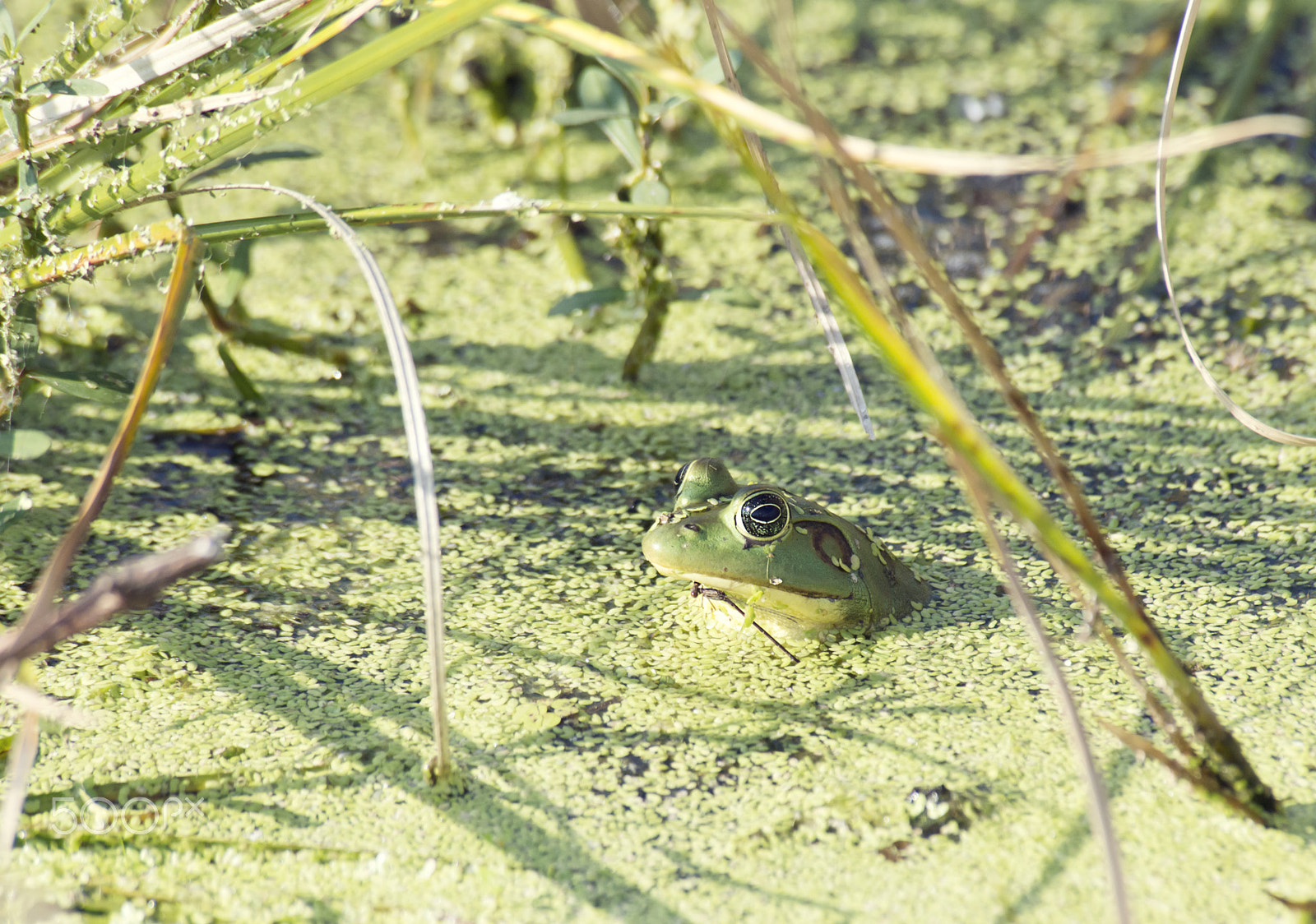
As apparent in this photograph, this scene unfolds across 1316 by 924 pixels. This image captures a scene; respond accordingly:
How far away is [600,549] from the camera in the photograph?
1980mm

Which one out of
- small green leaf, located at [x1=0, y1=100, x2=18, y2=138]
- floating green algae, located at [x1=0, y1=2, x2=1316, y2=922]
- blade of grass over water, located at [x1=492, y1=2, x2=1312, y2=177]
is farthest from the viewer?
small green leaf, located at [x1=0, y1=100, x2=18, y2=138]

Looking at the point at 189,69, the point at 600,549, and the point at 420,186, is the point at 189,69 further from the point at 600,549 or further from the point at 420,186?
the point at 420,186

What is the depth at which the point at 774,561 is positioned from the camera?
166 centimetres

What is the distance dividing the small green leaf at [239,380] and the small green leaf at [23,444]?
0.54 meters

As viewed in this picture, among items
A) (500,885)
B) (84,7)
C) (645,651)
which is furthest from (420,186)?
(500,885)

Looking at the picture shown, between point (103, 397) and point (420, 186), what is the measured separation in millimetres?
1455

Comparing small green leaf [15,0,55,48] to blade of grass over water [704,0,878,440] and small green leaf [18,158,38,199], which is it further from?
blade of grass over water [704,0,878,440]

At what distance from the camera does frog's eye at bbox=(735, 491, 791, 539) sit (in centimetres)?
164

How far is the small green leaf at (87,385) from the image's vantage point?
167 centimetres

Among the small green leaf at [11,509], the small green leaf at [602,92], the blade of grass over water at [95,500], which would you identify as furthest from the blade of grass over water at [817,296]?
the small green leaf at [11,509]

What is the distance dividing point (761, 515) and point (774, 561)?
0.08m

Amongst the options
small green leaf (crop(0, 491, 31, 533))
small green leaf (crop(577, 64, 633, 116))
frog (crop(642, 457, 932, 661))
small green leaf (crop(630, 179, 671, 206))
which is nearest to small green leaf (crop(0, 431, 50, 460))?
small green leaf (crop(0, 491, 31, 533))

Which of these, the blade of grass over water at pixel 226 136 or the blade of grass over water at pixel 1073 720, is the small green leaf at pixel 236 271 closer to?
the blade of grass over water at pixel 226 136

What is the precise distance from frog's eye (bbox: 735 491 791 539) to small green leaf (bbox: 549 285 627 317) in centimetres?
74
